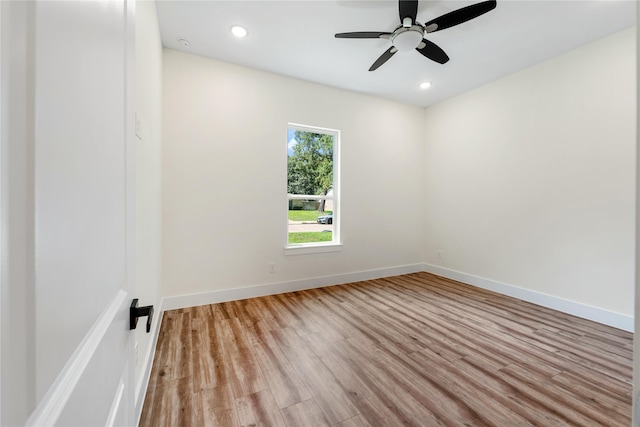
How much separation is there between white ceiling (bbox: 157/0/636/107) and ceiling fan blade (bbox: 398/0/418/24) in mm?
244

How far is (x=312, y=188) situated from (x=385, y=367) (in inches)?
97.3

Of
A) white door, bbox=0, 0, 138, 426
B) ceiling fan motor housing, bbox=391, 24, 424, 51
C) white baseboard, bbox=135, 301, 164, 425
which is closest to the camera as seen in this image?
white door, bbox=0, 0, 138, 426

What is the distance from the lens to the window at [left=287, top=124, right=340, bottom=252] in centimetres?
360

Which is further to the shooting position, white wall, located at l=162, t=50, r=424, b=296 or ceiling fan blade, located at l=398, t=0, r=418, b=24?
white wall, located at l=162, t=50, r=424, b=296

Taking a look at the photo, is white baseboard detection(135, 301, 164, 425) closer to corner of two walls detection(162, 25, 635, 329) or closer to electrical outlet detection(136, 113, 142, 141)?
corner of two walls detection(162, 25, 635, 329)

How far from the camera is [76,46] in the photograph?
40 cm

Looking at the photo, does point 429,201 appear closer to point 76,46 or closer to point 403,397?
point 403,397

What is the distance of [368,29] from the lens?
2.54 m

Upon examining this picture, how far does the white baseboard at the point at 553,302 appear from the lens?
8.23 feet

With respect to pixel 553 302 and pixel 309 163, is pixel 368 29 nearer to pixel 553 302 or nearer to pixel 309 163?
pixel 309 163

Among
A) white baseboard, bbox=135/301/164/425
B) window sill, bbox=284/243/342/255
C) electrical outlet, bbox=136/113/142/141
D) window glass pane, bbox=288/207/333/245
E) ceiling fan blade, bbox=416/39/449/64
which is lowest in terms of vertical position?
white baseboard, bbox=135/301/164/425

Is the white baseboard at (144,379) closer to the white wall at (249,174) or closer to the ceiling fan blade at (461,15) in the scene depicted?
the white wall at (249,174)

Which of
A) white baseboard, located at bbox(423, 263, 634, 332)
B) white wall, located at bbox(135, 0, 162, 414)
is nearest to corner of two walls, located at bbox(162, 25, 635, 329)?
white baseboard, located at bbox(423, 263, 634, 332)

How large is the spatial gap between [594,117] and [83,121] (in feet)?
13.3
